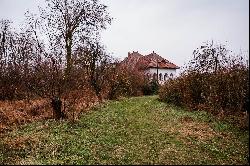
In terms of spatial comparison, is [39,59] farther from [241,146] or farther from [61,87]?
[241,146]

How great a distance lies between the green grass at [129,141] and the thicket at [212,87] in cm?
138

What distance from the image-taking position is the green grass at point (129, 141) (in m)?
11.4

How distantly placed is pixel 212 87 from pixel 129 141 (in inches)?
357

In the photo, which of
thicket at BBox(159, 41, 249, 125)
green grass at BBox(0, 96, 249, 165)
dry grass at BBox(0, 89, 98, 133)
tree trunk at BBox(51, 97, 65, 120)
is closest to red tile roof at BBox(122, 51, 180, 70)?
thicket at BBox(159, 41, 249, 125)

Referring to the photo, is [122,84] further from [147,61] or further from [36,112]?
[147,61]

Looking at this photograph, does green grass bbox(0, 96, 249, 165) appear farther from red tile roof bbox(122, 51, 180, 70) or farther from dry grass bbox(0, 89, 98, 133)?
red tile roof bbox(122, 51, 180, 70)

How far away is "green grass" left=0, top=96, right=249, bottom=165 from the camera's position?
11445 millimetres

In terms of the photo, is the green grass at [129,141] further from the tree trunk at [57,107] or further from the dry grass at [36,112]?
the dry grass at [36,112]

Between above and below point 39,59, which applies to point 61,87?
below

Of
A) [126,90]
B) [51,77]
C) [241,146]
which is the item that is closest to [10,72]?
[126,90]

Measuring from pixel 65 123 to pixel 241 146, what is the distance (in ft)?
28.2

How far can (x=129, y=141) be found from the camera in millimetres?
13711

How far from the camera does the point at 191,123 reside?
17.4 meters

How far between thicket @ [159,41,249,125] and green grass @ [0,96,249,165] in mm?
1385
